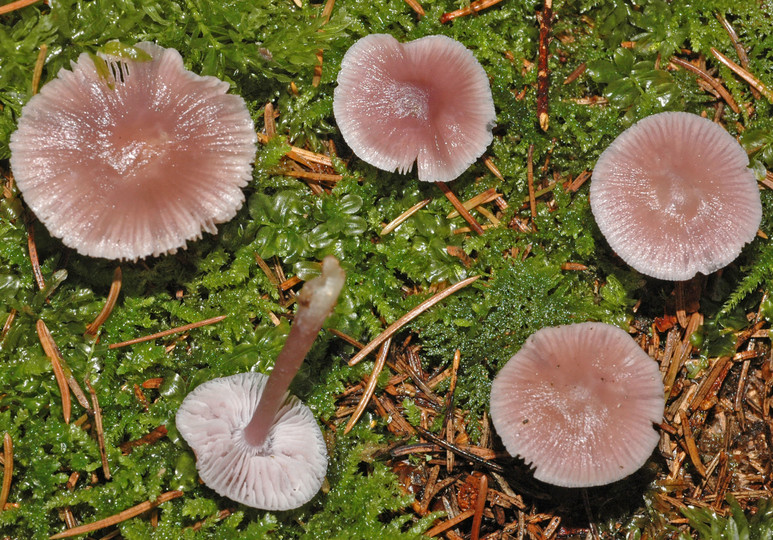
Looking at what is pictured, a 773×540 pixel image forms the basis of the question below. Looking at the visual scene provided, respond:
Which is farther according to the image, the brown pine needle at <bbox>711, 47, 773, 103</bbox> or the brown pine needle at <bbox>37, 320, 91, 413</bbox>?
the brown pine needle at <bbox>711, 47, 773, 103</bbox>

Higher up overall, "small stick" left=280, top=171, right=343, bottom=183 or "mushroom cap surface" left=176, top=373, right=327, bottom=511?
"small stick" left=280, top=171, right=343, bottom=183

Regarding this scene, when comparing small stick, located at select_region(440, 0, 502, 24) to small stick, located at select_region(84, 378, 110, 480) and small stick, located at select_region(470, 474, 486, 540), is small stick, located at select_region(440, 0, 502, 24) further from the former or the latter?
small stick, located at select_region(84, 378, 110, 480)

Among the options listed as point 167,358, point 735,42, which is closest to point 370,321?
point 167,358

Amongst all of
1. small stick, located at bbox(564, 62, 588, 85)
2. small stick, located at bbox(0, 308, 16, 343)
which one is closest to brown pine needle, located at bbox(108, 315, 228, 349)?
small stick, located at bbox(0, 308, 16, 343)

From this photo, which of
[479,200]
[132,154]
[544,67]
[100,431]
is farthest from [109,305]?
[544,67]

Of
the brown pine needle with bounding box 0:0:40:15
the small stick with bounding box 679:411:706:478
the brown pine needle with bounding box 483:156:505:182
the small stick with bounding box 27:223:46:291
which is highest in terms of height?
the brown pine needle with bounding box 0:0:40:15

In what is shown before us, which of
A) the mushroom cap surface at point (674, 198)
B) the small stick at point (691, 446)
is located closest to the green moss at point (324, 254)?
the mushroom cap surface at point (674, 198)
